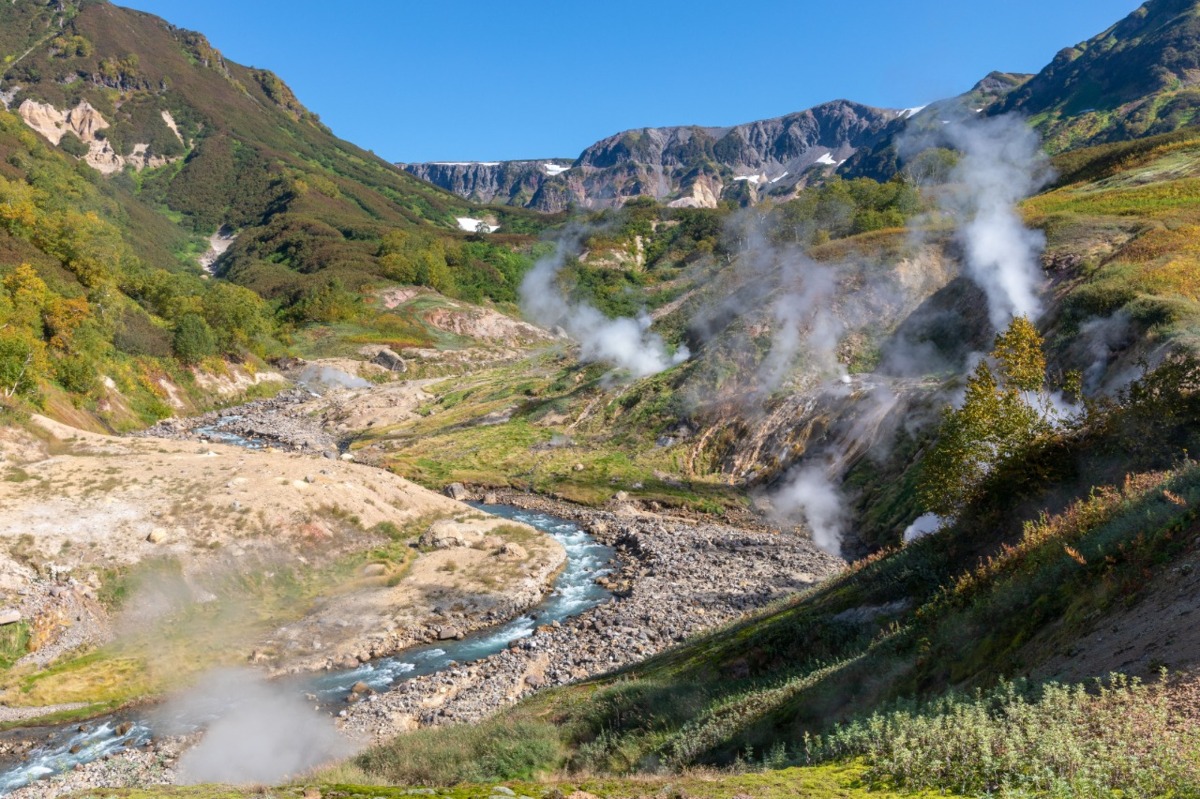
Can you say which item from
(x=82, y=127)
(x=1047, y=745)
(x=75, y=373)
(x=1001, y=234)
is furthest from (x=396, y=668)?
(x=82, y=127)

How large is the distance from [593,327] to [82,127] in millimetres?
170312

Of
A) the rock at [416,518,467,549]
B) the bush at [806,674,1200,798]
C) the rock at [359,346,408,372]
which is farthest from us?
the rock at [359,346,408,372]

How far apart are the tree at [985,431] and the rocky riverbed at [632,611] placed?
33.6 feet

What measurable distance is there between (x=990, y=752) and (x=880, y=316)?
5043cm

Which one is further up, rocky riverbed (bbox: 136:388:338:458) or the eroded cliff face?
the eroded cliff face

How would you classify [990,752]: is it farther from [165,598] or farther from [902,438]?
[902,438]

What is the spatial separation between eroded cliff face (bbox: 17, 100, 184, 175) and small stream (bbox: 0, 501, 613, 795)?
8029 inches

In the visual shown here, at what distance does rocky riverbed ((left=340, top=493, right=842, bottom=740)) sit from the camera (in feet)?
70.1

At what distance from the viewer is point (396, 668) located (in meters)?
24.1

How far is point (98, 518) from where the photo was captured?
1139 inches

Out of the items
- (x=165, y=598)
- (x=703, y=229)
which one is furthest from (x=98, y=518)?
(x=703, y=229)

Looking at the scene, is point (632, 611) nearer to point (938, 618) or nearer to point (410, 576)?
point (410, 576)

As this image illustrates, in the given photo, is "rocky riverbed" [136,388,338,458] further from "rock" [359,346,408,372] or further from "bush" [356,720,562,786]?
"bush" [356,720,562,786]

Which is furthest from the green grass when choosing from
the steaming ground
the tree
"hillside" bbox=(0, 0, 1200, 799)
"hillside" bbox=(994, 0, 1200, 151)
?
"hillside" bbox=(994, 0, 1200, 151)
